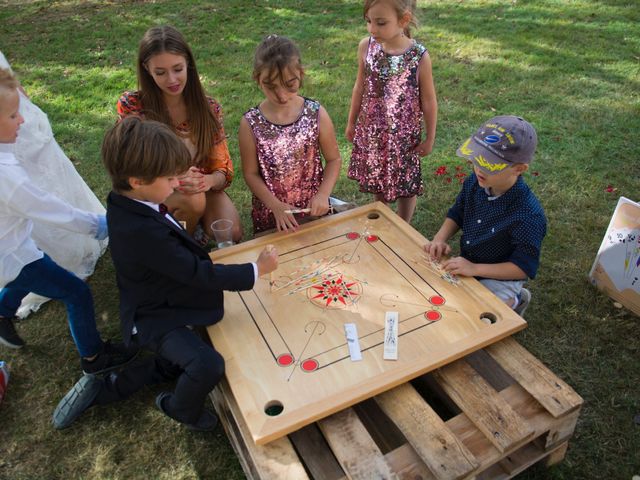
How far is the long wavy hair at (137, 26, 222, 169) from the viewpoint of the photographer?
2525mm

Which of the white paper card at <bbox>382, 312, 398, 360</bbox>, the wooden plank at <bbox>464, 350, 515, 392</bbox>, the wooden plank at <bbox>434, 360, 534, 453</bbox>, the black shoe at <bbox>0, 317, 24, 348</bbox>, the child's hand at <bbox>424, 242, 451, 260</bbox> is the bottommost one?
the black shoe at <bbox>0, 317, 24, 348</bbox>

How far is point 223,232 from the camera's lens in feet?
8.72

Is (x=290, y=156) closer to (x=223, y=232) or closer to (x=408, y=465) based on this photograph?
(x=223, y=232)

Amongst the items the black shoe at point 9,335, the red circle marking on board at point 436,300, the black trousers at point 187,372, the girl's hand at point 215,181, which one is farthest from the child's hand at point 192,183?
the red circle marking on board at point 436,300

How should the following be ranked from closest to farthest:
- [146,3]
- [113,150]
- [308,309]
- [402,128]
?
[113,150] < [308,309] < [402,128] < [146,3]

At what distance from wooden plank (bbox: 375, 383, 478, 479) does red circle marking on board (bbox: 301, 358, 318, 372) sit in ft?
0.84

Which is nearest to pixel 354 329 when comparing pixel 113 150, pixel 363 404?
pixel 363 404

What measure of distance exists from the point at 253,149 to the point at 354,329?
3.98ft

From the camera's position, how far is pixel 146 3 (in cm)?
802

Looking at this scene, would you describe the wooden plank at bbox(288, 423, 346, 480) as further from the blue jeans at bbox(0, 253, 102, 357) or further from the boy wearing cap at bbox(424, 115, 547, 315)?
the blue jeans at bbox(0, 253, 102, 357)

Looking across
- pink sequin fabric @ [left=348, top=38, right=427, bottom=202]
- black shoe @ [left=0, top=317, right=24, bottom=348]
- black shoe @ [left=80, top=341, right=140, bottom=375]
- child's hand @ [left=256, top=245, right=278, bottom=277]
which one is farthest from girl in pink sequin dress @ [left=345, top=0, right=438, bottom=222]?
black shoe @ [left=0, top=317, right=24, bottom=348]

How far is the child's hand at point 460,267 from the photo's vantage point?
2.20m

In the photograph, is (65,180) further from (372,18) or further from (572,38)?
(572,38)

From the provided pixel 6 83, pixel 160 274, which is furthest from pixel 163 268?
pixel 6 83
